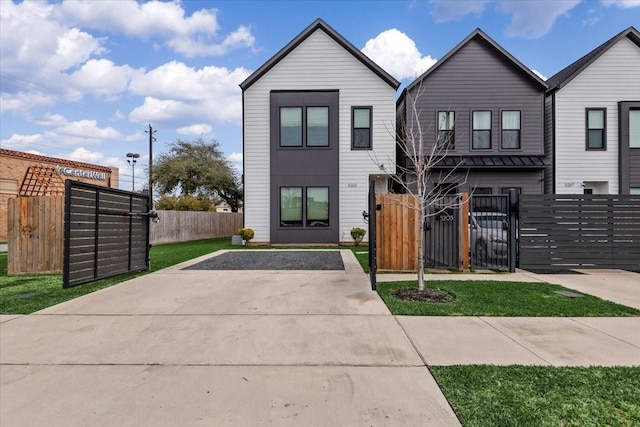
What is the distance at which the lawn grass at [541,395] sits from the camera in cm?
243

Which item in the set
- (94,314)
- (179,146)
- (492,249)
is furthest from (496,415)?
(179,146)

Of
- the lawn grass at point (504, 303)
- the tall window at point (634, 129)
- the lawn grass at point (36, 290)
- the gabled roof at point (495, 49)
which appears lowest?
the lawn grass at point (36, 290)

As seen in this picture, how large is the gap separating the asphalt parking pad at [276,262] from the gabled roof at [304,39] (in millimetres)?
8147

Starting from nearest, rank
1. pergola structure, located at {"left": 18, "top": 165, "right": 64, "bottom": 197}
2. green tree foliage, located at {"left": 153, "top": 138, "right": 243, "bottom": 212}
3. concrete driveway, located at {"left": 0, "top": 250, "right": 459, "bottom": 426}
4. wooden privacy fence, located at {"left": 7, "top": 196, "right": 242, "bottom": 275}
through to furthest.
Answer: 1. concrete driveway, located at {"left": 0, "top": 250, "right": 459, "bottom": 426}
2. wooden privacy fence, located at {"left": 7, "top": 196, "right": 242, "bottom": 275}
3. pergola structure, located at {"left": 18, "top": 165, "right": 64, "bottom": 197}
4. green tree foliage, located at {"left": 153, "top": 138, "right": 243, "bottom": 212}

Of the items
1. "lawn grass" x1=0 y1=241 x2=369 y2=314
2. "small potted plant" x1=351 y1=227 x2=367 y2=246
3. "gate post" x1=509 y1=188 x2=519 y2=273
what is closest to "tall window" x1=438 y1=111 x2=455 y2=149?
"small potted plant" x1=351 y1=227 x2=367 y2=246

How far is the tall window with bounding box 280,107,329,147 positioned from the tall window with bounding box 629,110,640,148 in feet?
45.0

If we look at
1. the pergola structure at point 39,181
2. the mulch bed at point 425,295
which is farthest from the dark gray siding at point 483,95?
the pergola structure at point 39,181

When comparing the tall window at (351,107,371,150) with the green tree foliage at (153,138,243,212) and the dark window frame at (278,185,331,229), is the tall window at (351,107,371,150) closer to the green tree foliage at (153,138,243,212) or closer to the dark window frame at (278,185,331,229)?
the dark window frame at (278,185,331,229)

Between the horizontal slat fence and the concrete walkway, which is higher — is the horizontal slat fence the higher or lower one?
the higher one

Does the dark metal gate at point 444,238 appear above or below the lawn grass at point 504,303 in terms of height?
above

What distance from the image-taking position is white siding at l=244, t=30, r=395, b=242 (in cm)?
1495

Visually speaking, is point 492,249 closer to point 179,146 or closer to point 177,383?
point 177,383

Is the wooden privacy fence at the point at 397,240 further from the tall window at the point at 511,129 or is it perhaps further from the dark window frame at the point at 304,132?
the tall window at the point at 511,129

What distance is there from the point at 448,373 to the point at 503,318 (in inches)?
88.4
